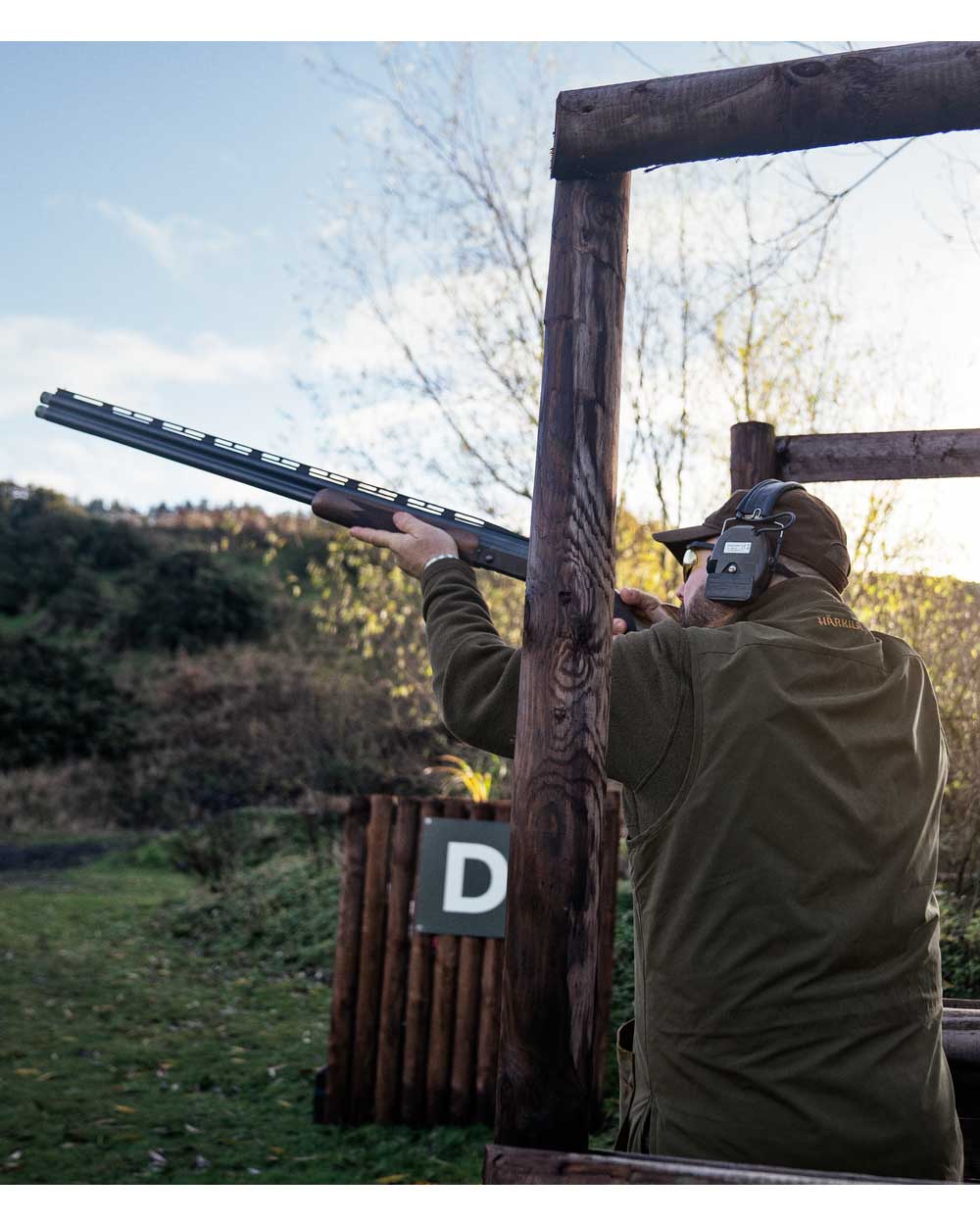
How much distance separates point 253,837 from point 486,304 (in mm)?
7168

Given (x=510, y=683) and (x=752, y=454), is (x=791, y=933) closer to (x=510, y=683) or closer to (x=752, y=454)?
(x=510, y=683)

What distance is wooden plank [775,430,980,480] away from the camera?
3943mm

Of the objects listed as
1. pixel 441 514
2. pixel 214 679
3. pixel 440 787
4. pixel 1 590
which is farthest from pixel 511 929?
pixel 1 590

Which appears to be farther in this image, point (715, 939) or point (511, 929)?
point (511, 929)

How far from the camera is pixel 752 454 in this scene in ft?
13.5

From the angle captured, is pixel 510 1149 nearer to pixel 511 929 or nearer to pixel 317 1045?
pixel 511 929

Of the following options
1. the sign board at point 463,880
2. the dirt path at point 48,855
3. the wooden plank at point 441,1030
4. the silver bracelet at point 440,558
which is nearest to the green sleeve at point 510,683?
the silver bracelet at point 440,558

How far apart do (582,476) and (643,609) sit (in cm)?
111

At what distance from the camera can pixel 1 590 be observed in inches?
1059

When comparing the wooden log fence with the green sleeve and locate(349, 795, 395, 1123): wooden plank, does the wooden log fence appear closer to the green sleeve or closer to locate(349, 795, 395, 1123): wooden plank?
locate(349, 795, 395, 1123): wooden plank

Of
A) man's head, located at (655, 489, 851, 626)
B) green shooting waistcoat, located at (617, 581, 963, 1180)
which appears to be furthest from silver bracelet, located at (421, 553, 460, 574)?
green shooting waistcoat, located at (617, 581, 963, 1180)

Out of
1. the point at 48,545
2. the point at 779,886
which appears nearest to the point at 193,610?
the point at 48,545

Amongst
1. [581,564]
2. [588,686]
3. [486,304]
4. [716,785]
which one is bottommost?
[716,785]

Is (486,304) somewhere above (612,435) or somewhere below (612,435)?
above
